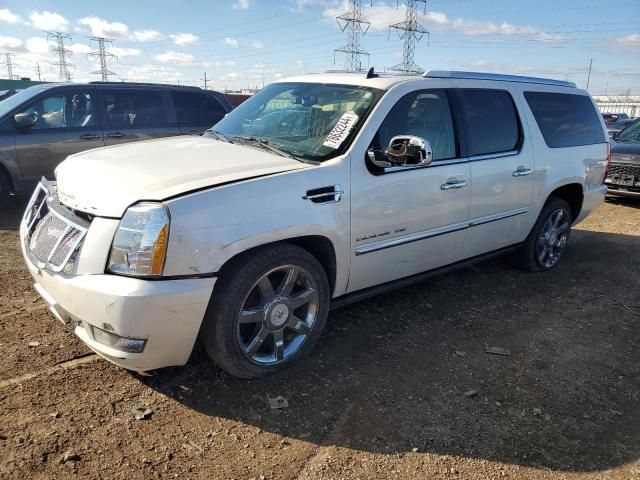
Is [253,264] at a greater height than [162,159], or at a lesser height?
lesser

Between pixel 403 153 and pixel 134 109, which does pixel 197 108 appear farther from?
pixel 403 153

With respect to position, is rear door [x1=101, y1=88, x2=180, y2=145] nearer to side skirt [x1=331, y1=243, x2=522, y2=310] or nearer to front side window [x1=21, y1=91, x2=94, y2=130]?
front side window [x1=21, y1=91, x2=94, y2=130]

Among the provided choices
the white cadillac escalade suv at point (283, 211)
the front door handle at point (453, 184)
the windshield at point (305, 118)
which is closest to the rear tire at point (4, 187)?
the white cadillac escalade suv at point (283, 211)

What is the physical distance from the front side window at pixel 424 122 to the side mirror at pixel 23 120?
17.9ft

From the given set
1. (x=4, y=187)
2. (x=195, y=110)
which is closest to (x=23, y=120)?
(x=4, y=187)

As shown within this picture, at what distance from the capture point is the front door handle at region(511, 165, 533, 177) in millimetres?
4600

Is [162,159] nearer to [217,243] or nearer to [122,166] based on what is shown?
[122,166]

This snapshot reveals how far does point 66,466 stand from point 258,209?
157 cm

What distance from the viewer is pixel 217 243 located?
8.92ft

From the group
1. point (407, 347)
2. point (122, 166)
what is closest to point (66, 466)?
point (122, 166)

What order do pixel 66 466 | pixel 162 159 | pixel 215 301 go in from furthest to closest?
pixel 162 159, pixel 215 301, pixel 66 466

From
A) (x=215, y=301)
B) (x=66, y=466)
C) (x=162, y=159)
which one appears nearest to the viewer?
(x=66, y=466)

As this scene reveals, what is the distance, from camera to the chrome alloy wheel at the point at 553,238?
17.7 ft

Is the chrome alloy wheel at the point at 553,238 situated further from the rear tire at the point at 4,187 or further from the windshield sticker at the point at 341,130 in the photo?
the rear tire at the point at 4,187
